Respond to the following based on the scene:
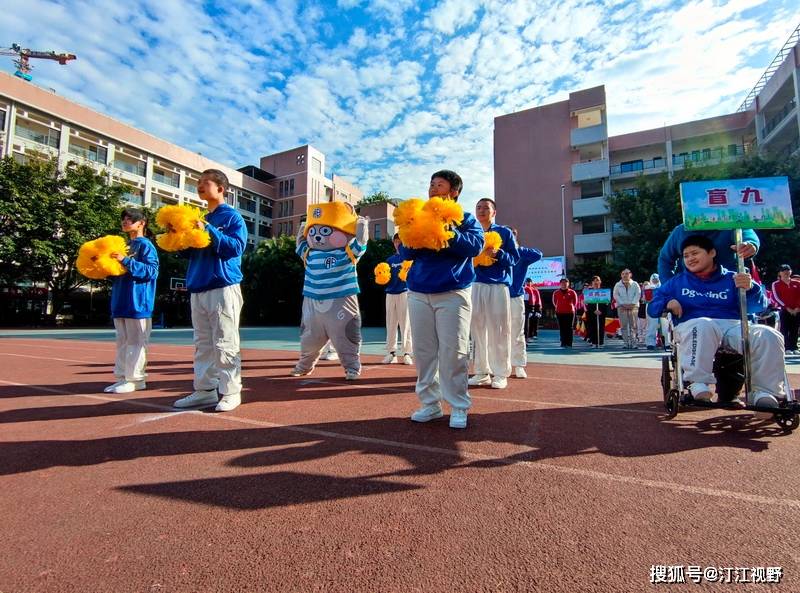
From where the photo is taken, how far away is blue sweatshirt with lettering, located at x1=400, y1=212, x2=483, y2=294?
336 centimetres

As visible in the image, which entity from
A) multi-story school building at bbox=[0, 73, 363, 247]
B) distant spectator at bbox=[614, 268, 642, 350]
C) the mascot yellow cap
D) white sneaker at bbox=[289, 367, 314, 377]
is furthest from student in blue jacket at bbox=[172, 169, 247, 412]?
multi-story school building at bbox=[0, 73, 363, 247]

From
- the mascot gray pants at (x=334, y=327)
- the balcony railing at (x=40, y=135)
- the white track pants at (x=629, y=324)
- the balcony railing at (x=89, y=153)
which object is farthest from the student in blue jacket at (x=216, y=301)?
the balcony railing at (x=89, y=153)

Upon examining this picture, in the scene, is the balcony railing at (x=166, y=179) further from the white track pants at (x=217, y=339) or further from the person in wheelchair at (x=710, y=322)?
the person in wheelchair at (x=710, y=322)

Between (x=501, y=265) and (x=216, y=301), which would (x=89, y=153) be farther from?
(x=501, y=265)

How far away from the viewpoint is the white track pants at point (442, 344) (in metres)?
3.40

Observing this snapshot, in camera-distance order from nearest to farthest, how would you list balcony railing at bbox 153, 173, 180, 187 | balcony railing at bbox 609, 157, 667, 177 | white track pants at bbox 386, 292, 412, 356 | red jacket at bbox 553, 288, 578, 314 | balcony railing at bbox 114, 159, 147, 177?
white track pants at bbox 386, 292, 412, 356
red jacket at bbox 553, 288, 578, 314
balcony railing at bbox 609, 157, 667, 177
balcony railing at bbox 114, 159, 147, 177
balcony railing at bbox 153, 173, 180, 187

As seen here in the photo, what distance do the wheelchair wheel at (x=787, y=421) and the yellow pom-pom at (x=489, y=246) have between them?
2.80 metres

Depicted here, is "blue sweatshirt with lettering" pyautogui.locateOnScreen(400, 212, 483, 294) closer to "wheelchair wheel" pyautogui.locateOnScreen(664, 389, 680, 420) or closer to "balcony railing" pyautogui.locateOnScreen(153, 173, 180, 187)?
"wheelchair wheel" pyautogui.locateOnScreen(664, 389, 680, 420)

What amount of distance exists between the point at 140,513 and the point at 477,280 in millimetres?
4159

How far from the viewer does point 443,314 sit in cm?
342

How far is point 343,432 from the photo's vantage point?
3252 mm

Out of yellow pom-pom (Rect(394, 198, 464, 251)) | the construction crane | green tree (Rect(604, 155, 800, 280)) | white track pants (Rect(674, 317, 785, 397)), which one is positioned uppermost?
the construction crane

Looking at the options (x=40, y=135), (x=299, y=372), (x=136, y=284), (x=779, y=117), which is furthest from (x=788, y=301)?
(x=40, y=135)

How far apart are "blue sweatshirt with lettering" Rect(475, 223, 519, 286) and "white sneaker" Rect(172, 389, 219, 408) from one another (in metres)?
3.36
